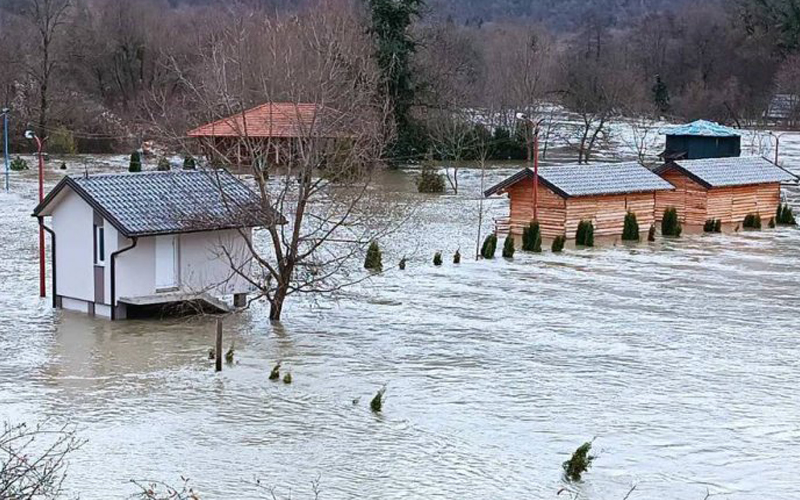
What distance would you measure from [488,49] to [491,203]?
42.4 m

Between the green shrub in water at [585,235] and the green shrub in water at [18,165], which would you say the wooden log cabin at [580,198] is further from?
the green shrub in water at [18,165]

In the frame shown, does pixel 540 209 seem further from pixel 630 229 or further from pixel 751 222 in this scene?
pixel 751 222

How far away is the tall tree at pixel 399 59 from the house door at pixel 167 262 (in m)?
29.5

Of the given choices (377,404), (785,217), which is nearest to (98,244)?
(377,404)

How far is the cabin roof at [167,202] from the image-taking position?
65.6ft

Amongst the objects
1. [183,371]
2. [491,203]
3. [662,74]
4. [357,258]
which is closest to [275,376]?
[183,371]

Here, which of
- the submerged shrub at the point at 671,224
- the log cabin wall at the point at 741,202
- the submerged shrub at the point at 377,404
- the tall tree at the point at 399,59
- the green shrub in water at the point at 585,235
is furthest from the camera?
the tall tree at the point at 399,59

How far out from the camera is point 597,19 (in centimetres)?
14012

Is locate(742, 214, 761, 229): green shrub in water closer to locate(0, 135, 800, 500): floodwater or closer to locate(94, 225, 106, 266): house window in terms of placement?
locate(0, 135, 800, 500): floodwater

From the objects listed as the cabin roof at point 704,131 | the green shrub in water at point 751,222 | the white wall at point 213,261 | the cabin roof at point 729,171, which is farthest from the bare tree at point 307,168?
the cabin roof at point 704,131

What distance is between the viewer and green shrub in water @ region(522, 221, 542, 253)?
28281 mm

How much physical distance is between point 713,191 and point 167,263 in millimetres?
16654

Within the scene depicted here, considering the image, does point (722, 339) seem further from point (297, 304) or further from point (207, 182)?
point (207, 182)

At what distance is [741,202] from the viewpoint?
112 feet
